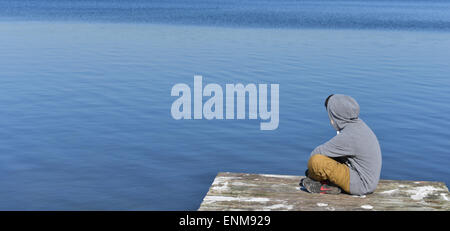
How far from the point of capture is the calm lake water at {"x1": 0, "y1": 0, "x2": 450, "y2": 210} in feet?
34.3

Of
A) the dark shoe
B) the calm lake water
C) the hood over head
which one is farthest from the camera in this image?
the calm lake water

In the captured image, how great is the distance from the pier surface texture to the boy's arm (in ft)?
2.22

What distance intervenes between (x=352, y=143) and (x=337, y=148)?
23cm

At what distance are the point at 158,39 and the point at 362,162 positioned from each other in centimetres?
2985

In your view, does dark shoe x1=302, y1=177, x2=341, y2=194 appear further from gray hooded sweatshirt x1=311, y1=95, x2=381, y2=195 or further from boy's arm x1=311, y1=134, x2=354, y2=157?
boy's arm x1=311, y1=134, x2=354, y2=157

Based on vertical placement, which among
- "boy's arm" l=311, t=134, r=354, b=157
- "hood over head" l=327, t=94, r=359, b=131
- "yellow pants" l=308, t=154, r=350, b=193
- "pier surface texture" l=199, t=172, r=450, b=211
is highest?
"hood over head" l=327, t=94, r=359, b=131

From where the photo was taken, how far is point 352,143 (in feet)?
24.3

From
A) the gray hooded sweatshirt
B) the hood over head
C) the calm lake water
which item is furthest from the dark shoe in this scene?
the calm lake water

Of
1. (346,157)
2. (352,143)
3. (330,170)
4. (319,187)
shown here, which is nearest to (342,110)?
(352,143)

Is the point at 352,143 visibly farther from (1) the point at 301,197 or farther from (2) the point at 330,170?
(1) the point at 301,197

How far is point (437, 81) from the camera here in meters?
22.0
